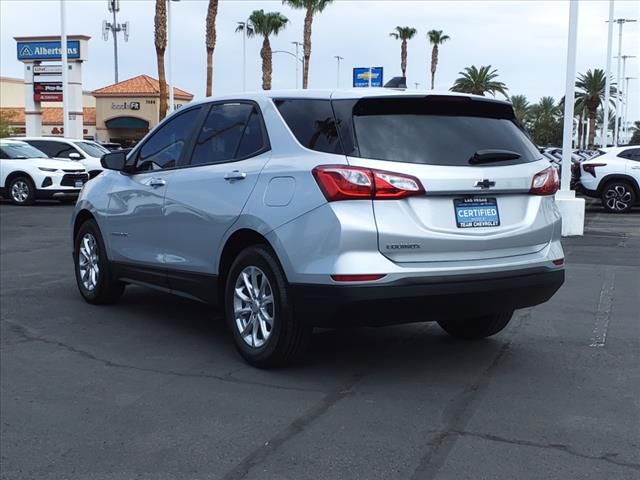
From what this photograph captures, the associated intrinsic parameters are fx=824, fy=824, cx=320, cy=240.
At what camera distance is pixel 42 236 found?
13984 millimetres

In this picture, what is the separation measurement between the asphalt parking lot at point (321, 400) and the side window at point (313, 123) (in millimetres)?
1511

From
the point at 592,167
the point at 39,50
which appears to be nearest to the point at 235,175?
the point at 592,167

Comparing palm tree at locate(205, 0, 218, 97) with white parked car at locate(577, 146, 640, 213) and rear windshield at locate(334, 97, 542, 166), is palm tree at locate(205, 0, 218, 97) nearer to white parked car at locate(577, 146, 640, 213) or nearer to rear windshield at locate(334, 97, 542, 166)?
white parked car at locate(577, 146, 640, 213)

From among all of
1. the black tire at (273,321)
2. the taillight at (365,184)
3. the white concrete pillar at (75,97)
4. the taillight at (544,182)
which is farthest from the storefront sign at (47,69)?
the taillight at (365,184)

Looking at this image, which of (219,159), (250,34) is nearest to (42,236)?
(219,159)

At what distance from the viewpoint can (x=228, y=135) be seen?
600 cm

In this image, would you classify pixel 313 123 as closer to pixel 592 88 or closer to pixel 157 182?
pixel 157 182

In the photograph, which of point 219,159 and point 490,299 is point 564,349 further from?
point 219,159

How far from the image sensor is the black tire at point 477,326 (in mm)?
6211

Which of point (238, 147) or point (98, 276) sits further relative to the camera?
point (98, 276)

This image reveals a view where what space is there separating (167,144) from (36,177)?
1493 centimetres

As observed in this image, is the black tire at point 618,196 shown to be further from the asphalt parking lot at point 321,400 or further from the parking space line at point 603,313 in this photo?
the asphalt parking lot at point 321,400

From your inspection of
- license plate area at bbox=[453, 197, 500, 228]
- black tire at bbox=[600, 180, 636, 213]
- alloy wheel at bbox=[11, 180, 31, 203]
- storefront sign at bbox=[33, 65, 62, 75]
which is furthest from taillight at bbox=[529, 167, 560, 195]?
storefront sign at bbox=[33, 65, 62, 75]

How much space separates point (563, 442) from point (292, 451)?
1.38m
